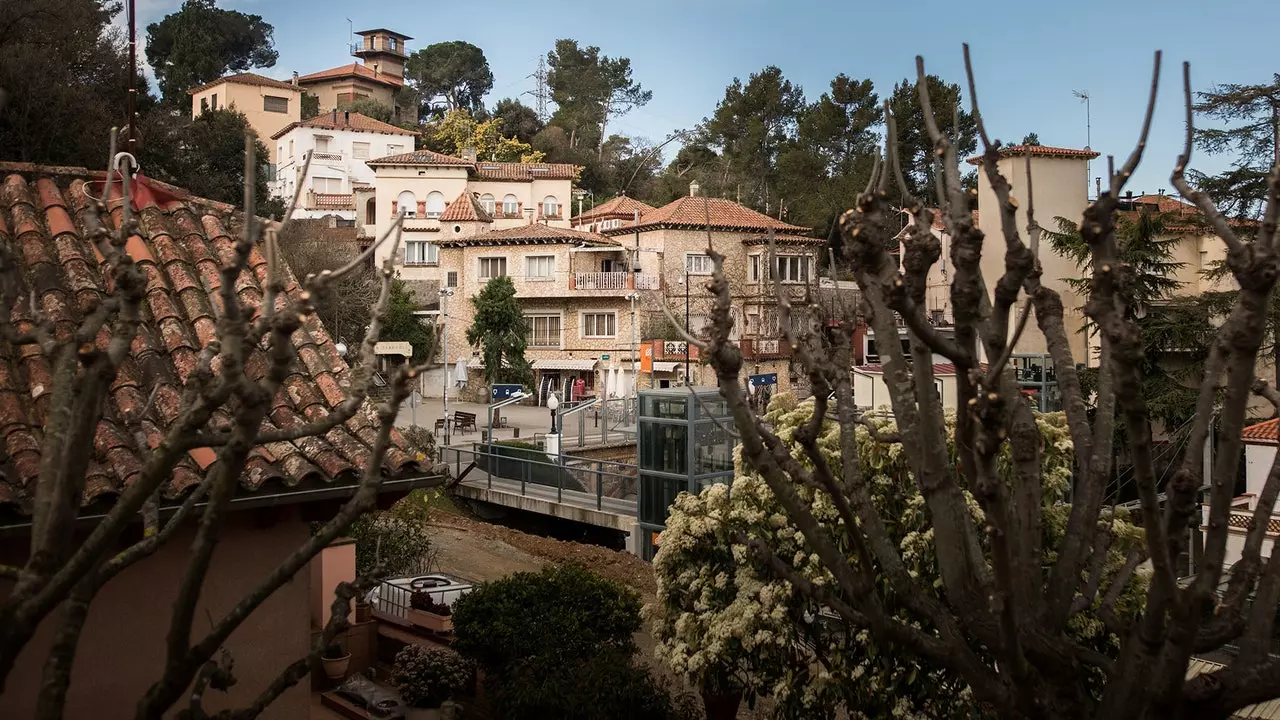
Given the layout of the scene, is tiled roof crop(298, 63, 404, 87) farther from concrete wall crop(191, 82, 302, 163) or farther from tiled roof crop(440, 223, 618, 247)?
tiled roof crop(440, 223, 618, 247)

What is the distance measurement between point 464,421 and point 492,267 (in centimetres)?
1580

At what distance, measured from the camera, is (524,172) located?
5869 cm

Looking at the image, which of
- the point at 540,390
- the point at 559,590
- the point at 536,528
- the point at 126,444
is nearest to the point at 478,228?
the point at 540,390

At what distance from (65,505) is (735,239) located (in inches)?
1898

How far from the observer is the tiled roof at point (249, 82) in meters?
73.3

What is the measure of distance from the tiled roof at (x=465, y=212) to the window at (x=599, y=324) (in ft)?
25.4

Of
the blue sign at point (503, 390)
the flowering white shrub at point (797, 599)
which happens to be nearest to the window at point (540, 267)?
the blue sign at point (503, 390)

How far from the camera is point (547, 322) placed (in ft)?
165

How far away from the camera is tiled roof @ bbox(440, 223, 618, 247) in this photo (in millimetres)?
49219

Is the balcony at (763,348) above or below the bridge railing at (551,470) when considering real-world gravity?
above

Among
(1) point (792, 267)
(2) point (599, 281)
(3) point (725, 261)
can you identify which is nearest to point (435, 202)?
(2) point (599, 281)

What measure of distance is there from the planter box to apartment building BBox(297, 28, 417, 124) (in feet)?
244

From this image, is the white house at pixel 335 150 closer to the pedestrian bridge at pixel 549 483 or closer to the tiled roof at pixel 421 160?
the tiled roof at pixel 421 160

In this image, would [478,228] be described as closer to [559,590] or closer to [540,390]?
[540,390]
